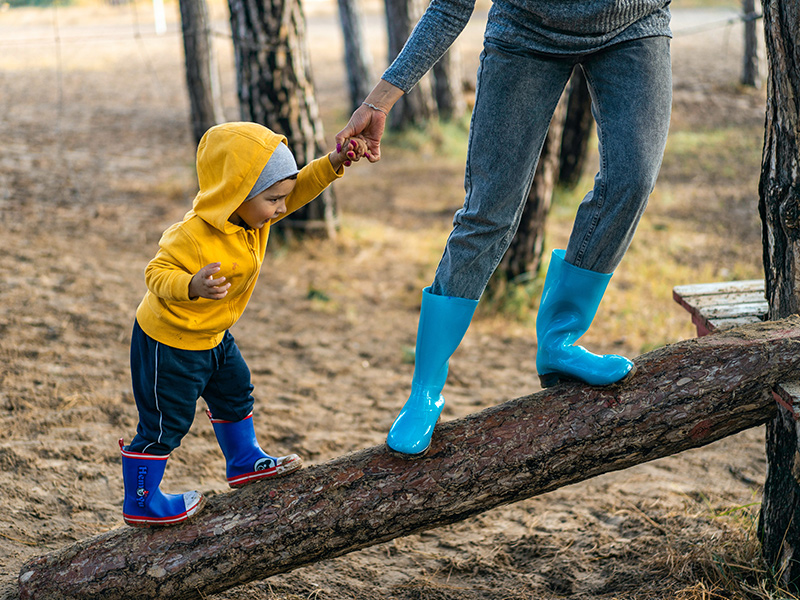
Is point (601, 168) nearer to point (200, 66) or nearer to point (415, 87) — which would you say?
point (200, 66)

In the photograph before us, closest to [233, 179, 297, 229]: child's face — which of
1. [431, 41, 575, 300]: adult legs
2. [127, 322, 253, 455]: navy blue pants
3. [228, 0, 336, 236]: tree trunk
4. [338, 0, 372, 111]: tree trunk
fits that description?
[127, 322, 253, 455]: navy blue pants

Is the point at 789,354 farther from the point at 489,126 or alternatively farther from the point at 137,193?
the point at 137,193

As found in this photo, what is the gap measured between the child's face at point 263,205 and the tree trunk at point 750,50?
10002mm

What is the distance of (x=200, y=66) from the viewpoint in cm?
725

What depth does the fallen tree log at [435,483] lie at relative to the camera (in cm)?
222

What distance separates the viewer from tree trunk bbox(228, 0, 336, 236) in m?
5.68

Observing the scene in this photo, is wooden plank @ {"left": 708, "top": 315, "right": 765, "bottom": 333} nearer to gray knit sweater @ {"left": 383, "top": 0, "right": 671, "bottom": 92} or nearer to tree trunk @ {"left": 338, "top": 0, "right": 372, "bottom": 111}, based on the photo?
gray knit sweater @ {"left": 383, "top": 0, "right": 671, "bottom": 92}

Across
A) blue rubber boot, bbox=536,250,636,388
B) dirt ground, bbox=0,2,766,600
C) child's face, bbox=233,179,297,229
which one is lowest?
dirt ground, bbox=0,2,766,600

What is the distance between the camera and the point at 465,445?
2271 millimetres

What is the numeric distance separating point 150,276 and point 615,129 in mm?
1343

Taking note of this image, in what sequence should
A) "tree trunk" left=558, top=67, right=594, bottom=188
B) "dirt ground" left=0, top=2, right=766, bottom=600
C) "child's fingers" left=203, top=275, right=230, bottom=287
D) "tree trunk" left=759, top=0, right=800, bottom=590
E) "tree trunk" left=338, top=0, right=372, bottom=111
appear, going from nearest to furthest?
"child's fingers" left=203, top=275, right=230, bottom=287 < "tree trunk" left=759, top=0, right=800, bottom=590 < "dirt ground" left=0, top=2, right=766, bottom=600 < "tree trunk" left=558, top=67, right=594, bottom=188 < "tree trunk" left=338, top=0, right=372, bottom=111

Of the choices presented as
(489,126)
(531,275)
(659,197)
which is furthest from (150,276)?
(659,197)

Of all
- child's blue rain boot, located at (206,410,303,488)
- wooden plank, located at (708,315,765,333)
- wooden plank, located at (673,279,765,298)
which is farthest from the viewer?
wooden plank, located at (673,279,765,298)

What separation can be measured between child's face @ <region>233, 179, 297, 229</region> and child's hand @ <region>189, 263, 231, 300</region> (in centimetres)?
24
